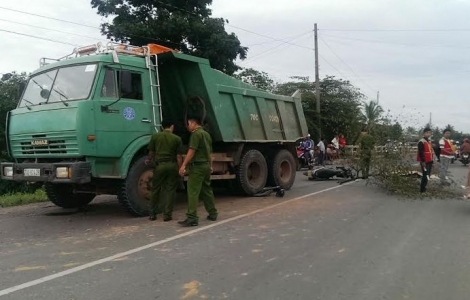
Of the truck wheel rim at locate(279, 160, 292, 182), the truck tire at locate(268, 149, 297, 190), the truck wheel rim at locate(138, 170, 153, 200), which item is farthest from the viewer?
the truck wheel rim at locate(279, 160, 292, 182)

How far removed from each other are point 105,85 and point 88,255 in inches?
121

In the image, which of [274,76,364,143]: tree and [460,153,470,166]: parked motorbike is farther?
[274,76,364,143]: tree

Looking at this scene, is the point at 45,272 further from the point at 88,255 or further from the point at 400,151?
the point at 400,151

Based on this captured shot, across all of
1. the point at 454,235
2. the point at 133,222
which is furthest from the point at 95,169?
the point at 454,235

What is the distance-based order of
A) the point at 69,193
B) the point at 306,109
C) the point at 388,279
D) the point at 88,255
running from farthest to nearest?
the point at 306,109, the point at 69,193, the point at 88,255, the point at 388,279

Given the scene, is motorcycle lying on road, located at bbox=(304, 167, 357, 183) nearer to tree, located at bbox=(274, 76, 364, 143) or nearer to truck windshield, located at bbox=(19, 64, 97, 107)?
truck windshield, located at bbox=(19, 64, 97, 107)

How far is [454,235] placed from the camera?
22.0 ft

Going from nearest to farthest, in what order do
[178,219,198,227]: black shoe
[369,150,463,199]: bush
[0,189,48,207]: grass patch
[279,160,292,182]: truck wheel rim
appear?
[178,219,198,227]: black shoe → [0,189,48,207]: grass patch → [369,150,463,199]: bush → [279,160,292,182]: truck wheel rim

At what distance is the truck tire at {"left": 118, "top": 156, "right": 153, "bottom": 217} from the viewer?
7855 millimetres

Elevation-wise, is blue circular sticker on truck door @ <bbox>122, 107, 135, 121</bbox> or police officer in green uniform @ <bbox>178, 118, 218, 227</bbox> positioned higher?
blue circular sticker on truck door @ <bbox>122, 107, 135, 121</bbox>

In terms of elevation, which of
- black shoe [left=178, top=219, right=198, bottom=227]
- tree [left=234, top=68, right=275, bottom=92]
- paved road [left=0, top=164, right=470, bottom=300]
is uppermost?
tree [left=234, top=68, right=275, bottom=92]

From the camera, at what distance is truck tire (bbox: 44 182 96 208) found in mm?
9023

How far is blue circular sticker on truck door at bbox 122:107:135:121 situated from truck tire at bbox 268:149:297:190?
4729mm

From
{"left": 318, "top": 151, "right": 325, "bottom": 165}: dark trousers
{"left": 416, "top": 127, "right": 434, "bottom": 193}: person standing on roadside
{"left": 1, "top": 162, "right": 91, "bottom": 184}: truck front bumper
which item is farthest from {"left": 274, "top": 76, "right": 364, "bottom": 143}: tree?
{"left": 1, "top": 162, "right": 91, "bottom": 184}: truck front bumper
